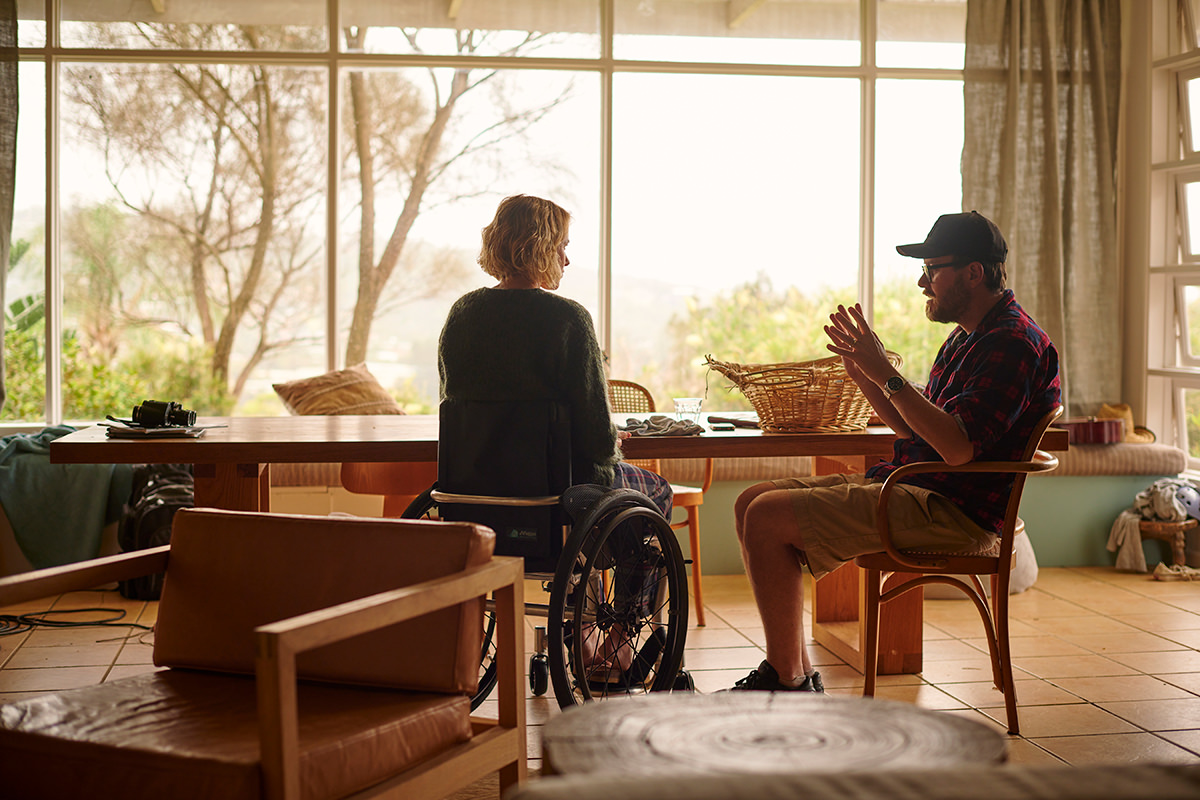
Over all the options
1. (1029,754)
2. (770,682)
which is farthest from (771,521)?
(1029,754)

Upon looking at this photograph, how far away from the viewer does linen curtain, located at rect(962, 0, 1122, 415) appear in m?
5.34

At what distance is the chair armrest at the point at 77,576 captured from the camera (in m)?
1.96

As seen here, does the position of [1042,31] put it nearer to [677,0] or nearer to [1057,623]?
[677,0]

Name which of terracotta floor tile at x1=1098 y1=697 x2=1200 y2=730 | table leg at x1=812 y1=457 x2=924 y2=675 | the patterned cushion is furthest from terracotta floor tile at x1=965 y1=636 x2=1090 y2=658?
the patterned cushion

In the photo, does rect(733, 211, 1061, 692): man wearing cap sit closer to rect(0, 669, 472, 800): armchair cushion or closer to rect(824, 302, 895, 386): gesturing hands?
rect(824, 302, 895, 386): gesturing hands

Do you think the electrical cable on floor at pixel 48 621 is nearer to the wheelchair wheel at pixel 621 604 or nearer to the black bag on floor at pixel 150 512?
the black bag on floor at pixel 150 512

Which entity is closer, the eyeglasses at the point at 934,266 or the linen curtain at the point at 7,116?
the eyeglasses at the point at 934,266

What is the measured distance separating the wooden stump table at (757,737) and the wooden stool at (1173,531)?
394 centimetres

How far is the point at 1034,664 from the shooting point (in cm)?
351

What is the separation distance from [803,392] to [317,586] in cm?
158

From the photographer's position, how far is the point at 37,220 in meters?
5.25

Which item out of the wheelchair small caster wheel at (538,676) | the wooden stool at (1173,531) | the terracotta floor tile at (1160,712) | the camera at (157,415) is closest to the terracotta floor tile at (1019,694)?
the terracotta floor tile at (1160,712)

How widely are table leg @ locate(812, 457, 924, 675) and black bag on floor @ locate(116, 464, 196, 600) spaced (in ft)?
8.01

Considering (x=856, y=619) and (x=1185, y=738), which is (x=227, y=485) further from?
(x=1185, y=738)
